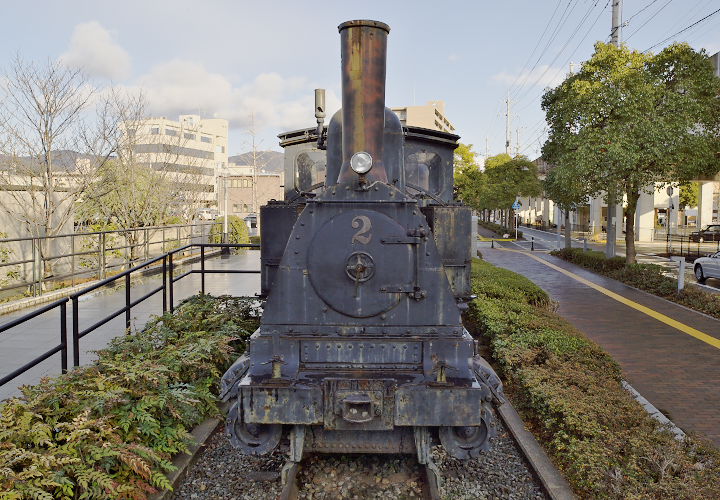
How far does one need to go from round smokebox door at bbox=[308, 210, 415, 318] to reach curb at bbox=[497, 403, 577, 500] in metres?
1.89

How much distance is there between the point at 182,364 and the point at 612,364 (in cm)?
513

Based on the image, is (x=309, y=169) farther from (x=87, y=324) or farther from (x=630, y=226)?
(x=630, y=226)

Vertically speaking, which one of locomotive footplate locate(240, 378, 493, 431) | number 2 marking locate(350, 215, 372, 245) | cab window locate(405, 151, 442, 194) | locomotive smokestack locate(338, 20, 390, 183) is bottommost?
locomotive footplate locate(240, 378, 493, 431)

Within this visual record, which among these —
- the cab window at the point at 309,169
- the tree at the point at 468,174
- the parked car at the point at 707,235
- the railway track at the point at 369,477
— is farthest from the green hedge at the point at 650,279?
the tree at the point at 468,174

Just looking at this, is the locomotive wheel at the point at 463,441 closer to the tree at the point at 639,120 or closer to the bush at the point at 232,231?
the tree at the point at 639,120

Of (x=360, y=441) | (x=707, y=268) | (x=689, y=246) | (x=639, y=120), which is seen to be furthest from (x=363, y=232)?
(x=689, y=246)

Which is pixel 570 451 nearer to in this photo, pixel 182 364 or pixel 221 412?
pixel 221 412

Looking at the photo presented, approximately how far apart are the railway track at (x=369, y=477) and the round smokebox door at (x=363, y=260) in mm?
1408

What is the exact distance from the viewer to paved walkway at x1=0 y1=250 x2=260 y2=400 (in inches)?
263

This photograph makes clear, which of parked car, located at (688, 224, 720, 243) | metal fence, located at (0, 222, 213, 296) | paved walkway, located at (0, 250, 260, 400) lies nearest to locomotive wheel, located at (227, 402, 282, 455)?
paved walkway, located at (0, 250, 260, 400)

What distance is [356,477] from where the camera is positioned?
4.50 metres

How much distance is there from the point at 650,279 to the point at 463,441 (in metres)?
13.3

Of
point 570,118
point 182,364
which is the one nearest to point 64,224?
point 182,364

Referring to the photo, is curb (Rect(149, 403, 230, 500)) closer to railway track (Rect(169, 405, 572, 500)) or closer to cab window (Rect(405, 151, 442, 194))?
railway track (Rect(169, 405, 572, 500))
